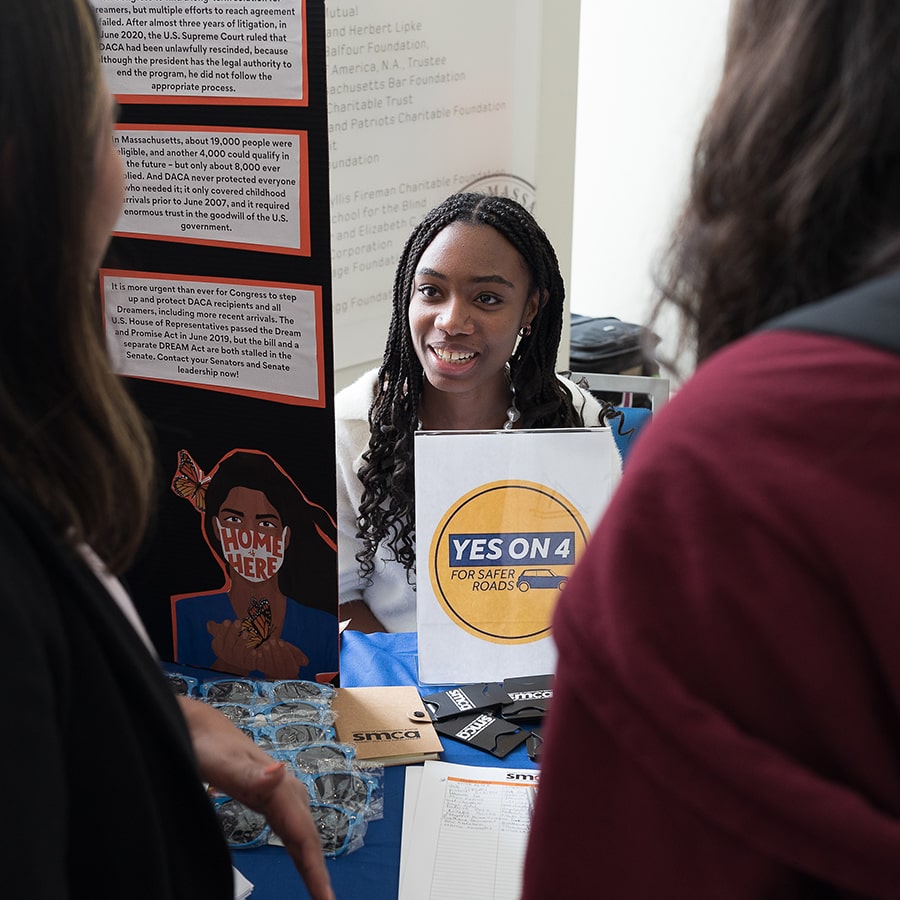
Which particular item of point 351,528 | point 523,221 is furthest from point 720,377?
point 351,528

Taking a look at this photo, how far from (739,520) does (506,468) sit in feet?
3.30

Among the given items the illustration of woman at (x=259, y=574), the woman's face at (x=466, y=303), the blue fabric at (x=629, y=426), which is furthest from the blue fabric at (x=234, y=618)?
the blue fabric at (x=629, y=426)

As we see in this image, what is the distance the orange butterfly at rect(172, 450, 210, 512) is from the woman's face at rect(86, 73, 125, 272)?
0.82m

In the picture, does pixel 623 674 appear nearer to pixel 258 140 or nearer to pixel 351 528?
pixel 258 140

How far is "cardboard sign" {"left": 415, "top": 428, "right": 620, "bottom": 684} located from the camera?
1.54 m

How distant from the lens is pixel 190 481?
5.13 ft

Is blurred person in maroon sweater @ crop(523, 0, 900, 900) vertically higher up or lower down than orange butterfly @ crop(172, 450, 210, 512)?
higher up

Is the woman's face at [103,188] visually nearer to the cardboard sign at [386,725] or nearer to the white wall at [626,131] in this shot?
the cardboard sign at [386,725]

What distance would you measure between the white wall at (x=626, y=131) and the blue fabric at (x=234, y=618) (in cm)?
338

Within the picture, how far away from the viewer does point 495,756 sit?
1403mm

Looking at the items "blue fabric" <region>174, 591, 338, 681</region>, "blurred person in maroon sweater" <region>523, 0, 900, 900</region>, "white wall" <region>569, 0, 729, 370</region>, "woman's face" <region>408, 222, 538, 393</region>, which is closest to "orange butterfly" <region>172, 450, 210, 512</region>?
"blue fabric" <region>174, 591, 338, 681</region>

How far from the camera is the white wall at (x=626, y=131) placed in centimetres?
472

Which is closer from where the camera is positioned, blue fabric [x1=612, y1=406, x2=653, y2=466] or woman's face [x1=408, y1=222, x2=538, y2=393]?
woman's face [x1=408, y1=222, x2=538, y2=393]

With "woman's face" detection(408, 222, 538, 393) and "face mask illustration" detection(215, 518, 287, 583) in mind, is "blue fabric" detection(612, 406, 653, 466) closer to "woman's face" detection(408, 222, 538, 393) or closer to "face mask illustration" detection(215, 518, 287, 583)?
"woman's face" detection(408, 222, 538, 393)
